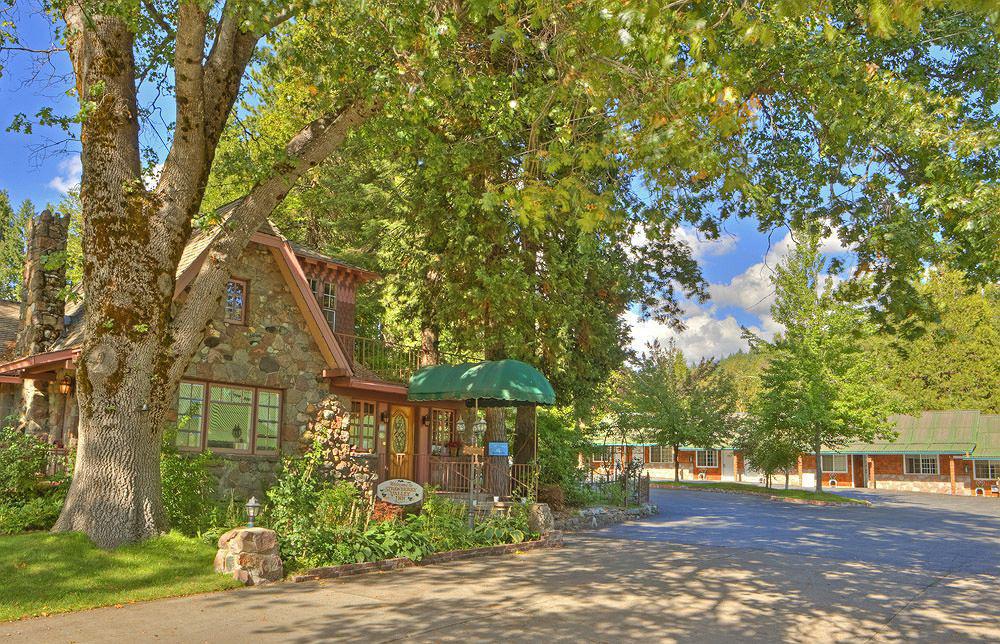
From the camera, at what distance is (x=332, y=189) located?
25.9 meters

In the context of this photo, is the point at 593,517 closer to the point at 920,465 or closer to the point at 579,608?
the point at 579,608

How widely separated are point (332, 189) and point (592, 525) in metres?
14.1

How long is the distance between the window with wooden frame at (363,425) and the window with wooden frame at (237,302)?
4472 mm

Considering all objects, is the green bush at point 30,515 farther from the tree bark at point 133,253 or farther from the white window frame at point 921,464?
the white window frame at point 921,464

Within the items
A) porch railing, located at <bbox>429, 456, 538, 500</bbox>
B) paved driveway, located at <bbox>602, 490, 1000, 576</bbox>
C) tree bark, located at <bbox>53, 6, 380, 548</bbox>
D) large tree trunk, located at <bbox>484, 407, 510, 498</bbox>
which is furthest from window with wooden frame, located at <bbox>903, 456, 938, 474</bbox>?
tree bark, located at <bbox>53, 6, 380, 548</bbox>

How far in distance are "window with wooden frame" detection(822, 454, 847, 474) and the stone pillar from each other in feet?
164

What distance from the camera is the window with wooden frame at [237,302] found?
1597 centimetres

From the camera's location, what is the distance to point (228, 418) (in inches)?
621

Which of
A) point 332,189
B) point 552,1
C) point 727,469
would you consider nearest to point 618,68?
point 552,1

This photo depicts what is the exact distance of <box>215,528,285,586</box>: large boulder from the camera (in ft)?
33.3

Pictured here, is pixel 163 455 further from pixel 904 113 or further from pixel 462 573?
pixel 904 113

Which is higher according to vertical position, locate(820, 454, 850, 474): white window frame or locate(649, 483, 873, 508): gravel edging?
locate(820, 454, 850, 474): white window frame

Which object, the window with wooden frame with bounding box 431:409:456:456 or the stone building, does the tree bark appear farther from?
the window with wooden frame with bounding box 431:409:456:456

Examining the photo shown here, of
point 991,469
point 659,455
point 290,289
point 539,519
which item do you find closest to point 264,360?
point 290,289
